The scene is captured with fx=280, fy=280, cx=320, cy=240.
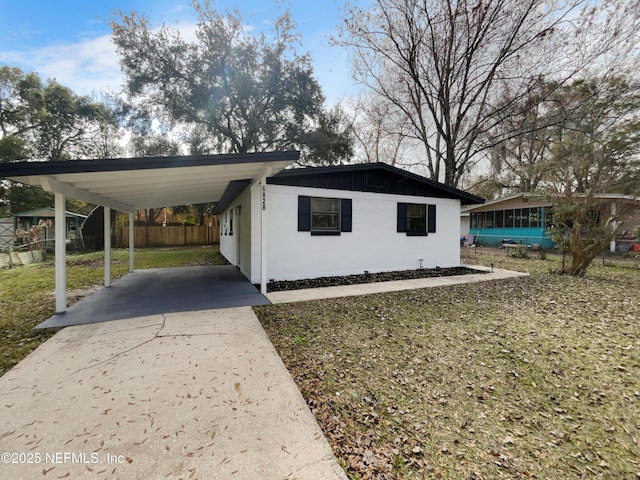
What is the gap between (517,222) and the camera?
1727cm

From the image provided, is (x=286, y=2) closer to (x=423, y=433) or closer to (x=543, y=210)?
(x=543, y=210)

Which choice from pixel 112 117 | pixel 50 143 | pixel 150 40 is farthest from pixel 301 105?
pixel 50 143

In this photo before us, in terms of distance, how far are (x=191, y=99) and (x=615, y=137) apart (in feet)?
61.7

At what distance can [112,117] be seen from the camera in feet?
51.8

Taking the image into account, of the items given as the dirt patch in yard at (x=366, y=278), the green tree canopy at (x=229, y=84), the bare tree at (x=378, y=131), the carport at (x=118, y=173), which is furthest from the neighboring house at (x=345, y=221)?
the green tree canopy at (x=229, y=84)

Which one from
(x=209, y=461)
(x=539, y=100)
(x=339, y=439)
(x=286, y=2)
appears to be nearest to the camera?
(x=209, y=461)

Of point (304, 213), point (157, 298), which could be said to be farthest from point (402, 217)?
point (157, 298)

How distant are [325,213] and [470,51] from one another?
10325mm

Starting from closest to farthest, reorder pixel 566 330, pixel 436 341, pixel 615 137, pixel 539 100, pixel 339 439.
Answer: pixel 339 439, pixel 436 341, pixel 566 330, pixel 615 137, pixel 539 100

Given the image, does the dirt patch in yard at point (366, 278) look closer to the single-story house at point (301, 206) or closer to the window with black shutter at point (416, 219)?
the single-story house at point (301, 206)

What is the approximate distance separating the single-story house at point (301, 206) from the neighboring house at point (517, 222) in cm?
719

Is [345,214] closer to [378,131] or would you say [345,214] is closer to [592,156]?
[592,156]

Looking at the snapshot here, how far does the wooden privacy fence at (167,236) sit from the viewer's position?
20391mm

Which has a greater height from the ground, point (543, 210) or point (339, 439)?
point (543, 210)
